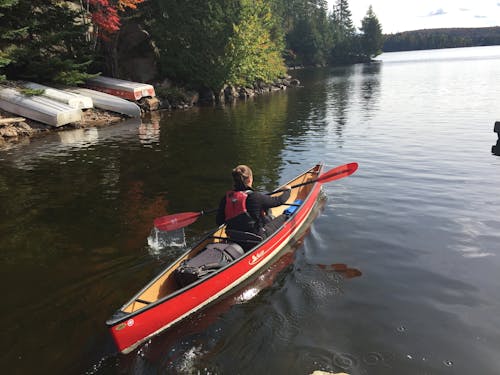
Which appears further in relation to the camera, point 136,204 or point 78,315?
point 136,204

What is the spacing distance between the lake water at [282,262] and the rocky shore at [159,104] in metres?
4.64

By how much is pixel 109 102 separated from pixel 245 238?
24794mm

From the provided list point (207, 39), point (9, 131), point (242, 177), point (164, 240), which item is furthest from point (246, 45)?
point (242, 177)

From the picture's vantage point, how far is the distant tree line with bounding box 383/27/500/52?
7318 inches

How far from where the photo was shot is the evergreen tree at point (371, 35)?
384 feet

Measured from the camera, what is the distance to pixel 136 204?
12.2 meters

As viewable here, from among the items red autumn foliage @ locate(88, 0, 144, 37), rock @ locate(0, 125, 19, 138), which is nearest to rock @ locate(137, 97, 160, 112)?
red autumn foliage @ locate(88, 0, 144, 37)

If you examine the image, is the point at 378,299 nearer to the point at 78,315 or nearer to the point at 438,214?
the point at 438,214

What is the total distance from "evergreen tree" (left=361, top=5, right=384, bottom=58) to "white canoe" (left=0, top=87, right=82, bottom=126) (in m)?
113

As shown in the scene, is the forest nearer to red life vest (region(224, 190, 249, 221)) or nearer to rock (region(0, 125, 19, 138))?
rock (region(0, 125, 19, 138))

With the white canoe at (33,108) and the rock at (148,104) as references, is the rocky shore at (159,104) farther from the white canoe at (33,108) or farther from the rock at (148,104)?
the white canoe at (33,108)

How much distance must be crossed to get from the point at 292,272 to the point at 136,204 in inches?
248

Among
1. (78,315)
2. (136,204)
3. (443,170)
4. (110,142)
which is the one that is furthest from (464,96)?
(78,315)

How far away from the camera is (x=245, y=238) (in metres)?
7.97
